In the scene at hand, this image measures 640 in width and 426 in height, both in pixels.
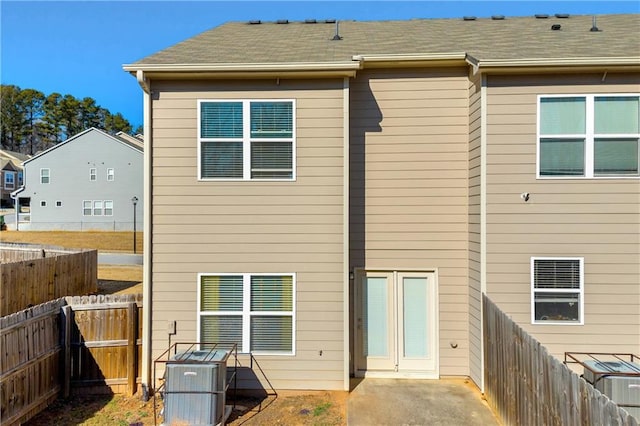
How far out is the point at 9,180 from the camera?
42594 mm


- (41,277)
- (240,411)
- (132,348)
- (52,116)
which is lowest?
(240,411)

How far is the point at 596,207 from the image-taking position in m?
5.64

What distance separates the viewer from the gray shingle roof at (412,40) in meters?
5.94

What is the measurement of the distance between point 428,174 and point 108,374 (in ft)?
21.1

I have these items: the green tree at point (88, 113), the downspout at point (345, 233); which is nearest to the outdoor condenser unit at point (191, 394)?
the downspout at point (345, 233)

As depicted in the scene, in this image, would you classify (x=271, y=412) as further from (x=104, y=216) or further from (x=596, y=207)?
(x=104, y=216)

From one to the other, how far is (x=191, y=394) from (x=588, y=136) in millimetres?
7083

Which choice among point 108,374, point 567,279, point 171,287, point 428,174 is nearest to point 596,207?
point 567,279

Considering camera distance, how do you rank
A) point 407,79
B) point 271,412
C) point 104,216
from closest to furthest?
point 271,412
point 407,79
point 104,216

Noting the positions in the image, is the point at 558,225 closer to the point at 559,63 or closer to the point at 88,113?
the point at 559,63

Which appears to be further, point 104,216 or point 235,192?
point 104,216

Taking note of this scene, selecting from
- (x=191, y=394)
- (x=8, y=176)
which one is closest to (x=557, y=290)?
(x=191, y=394)

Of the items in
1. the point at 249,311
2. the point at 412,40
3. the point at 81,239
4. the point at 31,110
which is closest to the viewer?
the point at 249,311

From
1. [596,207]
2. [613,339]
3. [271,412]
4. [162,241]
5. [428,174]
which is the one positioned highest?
[428,174]
